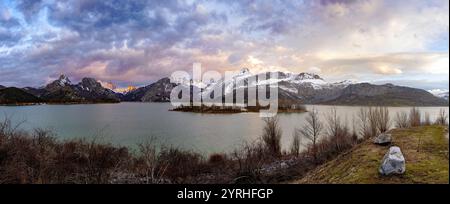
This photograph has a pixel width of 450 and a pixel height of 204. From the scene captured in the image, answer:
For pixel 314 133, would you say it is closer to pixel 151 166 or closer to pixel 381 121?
pixel 381 121

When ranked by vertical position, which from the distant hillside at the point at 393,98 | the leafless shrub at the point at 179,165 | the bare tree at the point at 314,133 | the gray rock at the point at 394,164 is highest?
the distant hillside at the point at 393,98

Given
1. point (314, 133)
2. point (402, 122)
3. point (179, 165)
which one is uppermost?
point (402, 122)

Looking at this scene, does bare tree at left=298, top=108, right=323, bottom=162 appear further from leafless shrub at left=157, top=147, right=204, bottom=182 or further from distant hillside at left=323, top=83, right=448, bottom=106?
distant hillside at left=323, top=83, right=448, bottom=106

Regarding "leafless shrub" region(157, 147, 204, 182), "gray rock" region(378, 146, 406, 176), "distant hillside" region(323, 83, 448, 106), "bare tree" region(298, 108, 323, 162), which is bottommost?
"leafless shrub" region(157, 147, 204, 182)

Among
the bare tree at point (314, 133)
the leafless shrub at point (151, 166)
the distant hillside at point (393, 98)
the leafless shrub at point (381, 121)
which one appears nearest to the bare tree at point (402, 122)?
the leafless shrub at point (381, 121)

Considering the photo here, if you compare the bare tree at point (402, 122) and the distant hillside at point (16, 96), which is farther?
the distant hillside at point (16, 96)

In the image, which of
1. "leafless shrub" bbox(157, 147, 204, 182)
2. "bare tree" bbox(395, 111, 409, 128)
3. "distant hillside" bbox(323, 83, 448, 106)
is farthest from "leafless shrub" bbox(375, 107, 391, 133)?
"distant hillside" bbox(323, 83, 448, 106)

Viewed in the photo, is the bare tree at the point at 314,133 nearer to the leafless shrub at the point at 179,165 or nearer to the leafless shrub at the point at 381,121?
the leafless shrub at the point at 381,121

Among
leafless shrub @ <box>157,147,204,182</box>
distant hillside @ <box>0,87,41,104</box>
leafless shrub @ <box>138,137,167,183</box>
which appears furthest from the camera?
distant hillside @ <box>0,87,41,104</box>

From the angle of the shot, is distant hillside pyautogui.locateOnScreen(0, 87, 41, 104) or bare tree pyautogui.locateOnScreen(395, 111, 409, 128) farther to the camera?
distant hillside pyautogui.locateOnScreen(0, 87, 41, 104)

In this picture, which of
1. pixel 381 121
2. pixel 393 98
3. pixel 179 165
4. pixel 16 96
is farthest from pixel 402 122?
pixel 393 98
